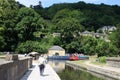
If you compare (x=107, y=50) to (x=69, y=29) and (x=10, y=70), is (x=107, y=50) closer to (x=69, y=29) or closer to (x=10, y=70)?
(x=69, y=29)

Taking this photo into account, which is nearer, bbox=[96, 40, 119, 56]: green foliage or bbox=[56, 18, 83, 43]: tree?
bbox=[96, 40, 119, 56]: green foliage

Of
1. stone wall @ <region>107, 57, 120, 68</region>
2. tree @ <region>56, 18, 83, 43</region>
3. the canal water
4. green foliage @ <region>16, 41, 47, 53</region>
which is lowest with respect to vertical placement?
the canal water

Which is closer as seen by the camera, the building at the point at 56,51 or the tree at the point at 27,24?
the building at the point at 56,51

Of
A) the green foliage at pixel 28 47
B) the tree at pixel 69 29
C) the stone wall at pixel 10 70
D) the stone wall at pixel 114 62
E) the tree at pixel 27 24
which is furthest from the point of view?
the tree at pixel 69 29

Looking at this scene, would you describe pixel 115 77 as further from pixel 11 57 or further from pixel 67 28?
pixel 67 28

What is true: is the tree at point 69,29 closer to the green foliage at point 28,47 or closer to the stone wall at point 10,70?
the green foliage at point 28,47

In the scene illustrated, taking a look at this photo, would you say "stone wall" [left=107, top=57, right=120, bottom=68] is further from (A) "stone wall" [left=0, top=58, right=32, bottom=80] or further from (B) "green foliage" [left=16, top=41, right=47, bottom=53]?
(B) "green foliage" [left=16, top=41, right=47, bottom=53]

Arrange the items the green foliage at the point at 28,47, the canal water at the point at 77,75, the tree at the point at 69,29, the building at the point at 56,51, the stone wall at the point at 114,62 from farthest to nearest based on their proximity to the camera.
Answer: the tree at the point at 69,29 < the building at the point at 56,51 < the green foliage at the point at 28,47 < the stone wall at the point at 114,62 < the canal water at the point at 77,75

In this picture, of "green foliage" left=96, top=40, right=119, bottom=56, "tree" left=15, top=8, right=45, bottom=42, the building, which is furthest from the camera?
"tree" left=15, top=8, right=45, bottom=42

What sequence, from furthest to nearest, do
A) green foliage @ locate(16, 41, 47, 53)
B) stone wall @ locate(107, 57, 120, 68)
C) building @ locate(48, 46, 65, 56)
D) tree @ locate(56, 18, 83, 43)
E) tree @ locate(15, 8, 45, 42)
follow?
tree @ locate(56, 18, 83, 43), tree @ locate(15, 8, 45, 42), building @ locate(48, 46, 65, 56), green foliage @ locate(16, 41, 47, 53), stone wall @ locate(107, 57, 120, 68)

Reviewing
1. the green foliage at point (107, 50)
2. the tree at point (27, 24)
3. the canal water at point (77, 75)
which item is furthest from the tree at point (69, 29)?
the canal water at point (77, 75)

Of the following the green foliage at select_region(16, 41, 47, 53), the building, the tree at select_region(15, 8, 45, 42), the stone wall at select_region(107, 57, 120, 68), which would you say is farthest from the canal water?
the tree at select_region(15, 8, 45, 42)

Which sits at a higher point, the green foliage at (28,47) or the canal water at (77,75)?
the green foliage at (28,47)

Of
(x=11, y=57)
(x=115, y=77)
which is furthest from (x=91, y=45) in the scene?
(x=11, y=57)
